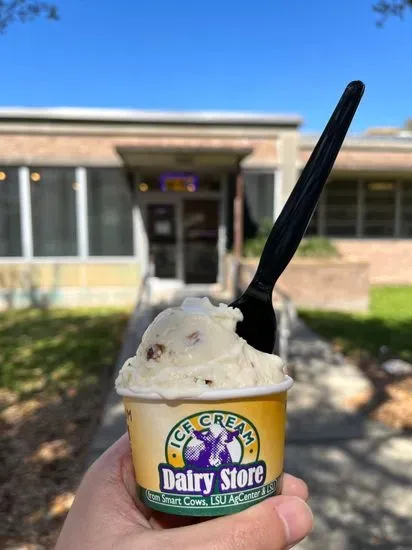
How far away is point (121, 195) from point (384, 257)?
9.47 meters

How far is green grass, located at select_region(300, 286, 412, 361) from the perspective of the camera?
805 cm

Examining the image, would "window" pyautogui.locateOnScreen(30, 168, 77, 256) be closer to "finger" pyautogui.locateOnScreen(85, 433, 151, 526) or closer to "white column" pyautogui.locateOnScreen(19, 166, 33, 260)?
"white column" pyautogui.locateOnScreen(19, 166, 33, 260)

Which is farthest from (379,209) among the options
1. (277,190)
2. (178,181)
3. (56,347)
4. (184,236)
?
(56,347)

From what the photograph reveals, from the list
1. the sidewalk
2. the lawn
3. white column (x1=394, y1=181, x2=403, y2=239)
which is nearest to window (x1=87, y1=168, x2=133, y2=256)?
the lawn

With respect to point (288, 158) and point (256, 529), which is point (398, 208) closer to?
point (288, 158)

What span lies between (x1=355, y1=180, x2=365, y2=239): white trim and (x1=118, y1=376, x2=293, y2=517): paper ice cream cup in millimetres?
16969

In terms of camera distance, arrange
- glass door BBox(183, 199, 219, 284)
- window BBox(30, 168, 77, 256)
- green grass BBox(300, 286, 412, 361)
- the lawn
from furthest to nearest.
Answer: glass door BBox(183, 199, 219, 284)
window BBox(30, 168, 77, 256)
green grass BBox(300, 286, 412, 361)
the lawn

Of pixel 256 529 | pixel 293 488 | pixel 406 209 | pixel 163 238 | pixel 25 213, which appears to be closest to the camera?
pixel 256 529

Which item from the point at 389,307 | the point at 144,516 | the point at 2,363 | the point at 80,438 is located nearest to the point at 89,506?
the point at 144,516

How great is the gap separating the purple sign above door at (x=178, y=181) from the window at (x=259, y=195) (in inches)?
61.2

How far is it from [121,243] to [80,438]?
908 cm

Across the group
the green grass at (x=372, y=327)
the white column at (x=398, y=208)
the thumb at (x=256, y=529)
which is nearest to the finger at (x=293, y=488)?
the thumb at (x=256, y=529)

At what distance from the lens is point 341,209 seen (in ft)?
57.3

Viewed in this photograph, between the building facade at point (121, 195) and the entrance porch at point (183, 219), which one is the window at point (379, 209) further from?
the entrance porch at point (183, 219)
